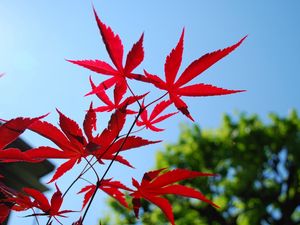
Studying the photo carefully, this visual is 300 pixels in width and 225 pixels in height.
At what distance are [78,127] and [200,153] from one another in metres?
10.8

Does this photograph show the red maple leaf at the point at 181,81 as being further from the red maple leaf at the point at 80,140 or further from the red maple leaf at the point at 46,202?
the red maple leaf at the point at 46,202

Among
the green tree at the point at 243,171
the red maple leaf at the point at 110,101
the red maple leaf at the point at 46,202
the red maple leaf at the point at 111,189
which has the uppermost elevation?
the green tree at the point at 243,171

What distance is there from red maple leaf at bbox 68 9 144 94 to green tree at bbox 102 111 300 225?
959 cm

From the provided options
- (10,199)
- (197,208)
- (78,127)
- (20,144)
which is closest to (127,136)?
(78,127)

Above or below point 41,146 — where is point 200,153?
above

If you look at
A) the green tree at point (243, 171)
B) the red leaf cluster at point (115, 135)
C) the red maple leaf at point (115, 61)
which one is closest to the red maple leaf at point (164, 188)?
the red leaf cluster at point (115, 135)

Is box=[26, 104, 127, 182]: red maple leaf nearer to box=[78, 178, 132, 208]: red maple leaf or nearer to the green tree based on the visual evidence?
box=[78, 178, 132, 208]: red maple leaf

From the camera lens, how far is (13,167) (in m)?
5.66

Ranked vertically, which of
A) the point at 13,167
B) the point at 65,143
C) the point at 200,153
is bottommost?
the point at 65,143

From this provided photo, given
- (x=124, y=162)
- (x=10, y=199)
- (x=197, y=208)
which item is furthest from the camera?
(x=197, y=208)

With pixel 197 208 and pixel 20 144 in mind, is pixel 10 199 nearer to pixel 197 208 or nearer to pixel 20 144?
pixel 20 144

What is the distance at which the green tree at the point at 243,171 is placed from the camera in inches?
396

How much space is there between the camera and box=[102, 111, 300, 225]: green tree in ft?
33.0

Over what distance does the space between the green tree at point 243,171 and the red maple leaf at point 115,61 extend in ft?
31.5
